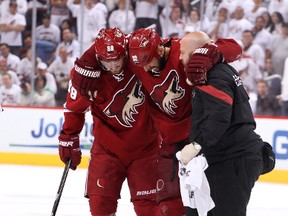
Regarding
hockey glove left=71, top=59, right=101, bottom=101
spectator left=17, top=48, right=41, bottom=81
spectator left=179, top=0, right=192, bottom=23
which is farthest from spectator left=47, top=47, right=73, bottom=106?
hockey glove left=71, top=59, right=101, bottom=101

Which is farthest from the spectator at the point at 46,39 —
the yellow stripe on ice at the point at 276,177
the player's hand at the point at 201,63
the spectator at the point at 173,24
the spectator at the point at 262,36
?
the player's hand at the point at 201,63

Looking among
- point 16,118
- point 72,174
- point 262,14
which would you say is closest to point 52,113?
point 16,118

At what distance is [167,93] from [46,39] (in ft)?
17.7

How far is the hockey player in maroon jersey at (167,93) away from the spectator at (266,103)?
4.20 metres

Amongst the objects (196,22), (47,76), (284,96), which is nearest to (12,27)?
(47,76)

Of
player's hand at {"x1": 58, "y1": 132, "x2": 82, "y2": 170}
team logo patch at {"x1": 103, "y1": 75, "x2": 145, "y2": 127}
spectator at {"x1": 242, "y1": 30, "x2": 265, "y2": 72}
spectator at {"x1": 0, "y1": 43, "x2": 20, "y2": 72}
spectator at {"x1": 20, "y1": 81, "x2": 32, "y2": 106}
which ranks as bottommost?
spectator at {"x1": 20, "y1": 81, "x2": 32, "y2": 106}

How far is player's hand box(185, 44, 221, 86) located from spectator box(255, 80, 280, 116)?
4.88m

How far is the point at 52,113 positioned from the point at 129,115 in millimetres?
3950

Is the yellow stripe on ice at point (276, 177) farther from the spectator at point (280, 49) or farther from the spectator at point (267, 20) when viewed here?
the spectator at point (267, 20)

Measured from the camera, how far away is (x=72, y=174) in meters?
7.41

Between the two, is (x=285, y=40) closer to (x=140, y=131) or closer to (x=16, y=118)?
(x=16, y=118)

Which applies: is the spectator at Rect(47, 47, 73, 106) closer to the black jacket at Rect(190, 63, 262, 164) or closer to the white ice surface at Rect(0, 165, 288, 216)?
the white ice surface at Rect(0, 165, 288, 216)

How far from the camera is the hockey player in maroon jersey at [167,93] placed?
3.89 metres

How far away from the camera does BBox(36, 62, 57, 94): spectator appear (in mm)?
8812
